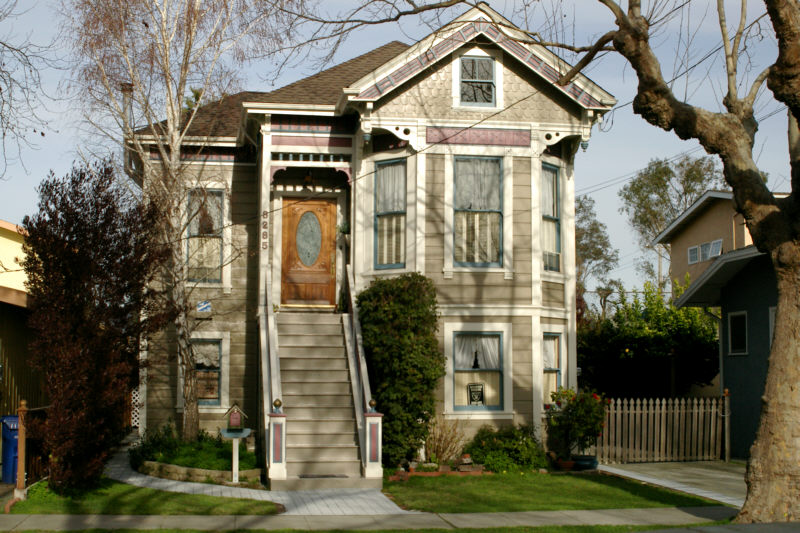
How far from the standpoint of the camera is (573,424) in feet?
51.8

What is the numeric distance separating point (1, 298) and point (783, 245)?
11116 millimetres

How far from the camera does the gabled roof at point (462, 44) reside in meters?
16.0

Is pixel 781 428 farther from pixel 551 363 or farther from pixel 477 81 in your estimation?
pixel 477 81

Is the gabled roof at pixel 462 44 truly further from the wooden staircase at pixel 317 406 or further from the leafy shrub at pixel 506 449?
the leafy shrub at pixel 506 449

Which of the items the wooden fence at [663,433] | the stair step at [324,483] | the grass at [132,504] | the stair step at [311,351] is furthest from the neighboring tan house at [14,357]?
the wooden fence at [663,433]

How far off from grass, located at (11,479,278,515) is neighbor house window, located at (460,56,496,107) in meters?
8.73

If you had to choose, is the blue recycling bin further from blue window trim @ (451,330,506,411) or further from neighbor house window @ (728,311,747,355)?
neighbor house window @ (728,311,747,355)

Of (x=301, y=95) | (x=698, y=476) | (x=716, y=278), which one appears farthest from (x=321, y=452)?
(x=716, y=278)

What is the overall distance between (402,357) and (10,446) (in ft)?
20.4

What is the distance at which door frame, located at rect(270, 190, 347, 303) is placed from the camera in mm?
18328

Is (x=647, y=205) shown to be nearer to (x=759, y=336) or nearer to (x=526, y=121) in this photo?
(x=759, y=336)

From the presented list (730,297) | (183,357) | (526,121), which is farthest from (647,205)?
(183,357)

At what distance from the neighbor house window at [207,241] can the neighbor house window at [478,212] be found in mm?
5310

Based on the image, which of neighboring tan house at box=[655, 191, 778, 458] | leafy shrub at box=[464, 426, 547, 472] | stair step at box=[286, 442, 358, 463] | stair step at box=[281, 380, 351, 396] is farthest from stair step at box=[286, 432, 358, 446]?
neighboring tan house at box=[655, 191, 778, 458]
